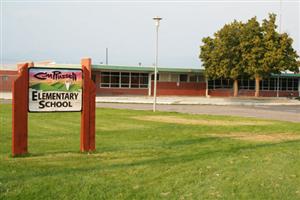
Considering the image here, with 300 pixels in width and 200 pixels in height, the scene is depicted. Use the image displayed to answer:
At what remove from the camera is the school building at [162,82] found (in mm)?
55219

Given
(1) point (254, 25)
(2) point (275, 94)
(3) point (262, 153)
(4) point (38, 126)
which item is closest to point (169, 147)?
(3) point (262, 153)

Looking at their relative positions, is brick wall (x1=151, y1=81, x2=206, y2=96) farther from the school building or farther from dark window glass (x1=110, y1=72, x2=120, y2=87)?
dark window glass (x1=110, y1=72, x2=120, y2=87)

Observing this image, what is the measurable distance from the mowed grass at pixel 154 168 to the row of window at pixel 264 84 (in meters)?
45.8

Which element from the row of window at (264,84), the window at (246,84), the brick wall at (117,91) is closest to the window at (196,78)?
the row of window at (264,84)

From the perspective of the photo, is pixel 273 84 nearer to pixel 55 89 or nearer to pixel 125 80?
pixel 125 80

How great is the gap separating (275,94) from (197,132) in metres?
48.4

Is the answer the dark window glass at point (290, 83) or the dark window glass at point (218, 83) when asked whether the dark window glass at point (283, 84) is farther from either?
the dark window glass at point (218, 83)

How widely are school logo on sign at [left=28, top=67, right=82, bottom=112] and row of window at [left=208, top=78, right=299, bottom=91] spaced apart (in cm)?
4924

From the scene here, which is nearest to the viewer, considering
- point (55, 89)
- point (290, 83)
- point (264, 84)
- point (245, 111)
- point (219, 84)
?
point (55, 89)

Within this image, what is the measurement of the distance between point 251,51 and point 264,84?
1308 centimetres

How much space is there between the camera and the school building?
5522 cm

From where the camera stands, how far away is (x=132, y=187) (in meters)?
6.79

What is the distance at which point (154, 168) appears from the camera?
818cm

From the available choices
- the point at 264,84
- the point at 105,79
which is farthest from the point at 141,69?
the point at 264,84
